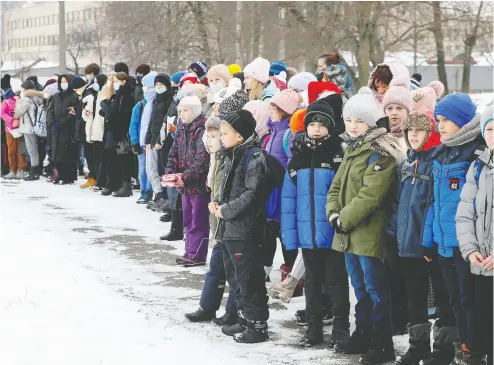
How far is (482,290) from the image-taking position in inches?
219

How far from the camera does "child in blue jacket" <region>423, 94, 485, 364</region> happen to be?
5.66 meters

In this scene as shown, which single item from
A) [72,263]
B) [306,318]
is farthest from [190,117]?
[306,318]

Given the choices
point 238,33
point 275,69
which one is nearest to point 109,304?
point 275,69

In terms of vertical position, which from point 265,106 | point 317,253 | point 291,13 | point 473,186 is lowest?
point 317,253

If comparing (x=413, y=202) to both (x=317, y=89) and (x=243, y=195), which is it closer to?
(x=243, y=195)

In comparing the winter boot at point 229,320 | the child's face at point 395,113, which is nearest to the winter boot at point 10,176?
the winter boot at point 229,320

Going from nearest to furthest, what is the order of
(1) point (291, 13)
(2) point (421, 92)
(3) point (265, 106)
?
(2) point (421, 92), (3) point (265, 106), (1) point (291, 13)

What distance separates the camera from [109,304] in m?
7.74

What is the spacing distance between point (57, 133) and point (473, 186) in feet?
41.5

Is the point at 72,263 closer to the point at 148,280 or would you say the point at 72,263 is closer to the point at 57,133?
the point at 148,280

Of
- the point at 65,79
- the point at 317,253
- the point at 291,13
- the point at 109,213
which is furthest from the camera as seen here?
the point at 291,13

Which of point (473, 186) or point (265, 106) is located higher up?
point (265, 106)

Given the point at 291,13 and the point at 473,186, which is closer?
the point at 473,186

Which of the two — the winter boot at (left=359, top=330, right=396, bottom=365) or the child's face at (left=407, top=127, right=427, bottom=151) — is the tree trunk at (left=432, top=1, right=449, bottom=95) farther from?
the winter boot at (left=359, top=330, right=396, bottom=365)
